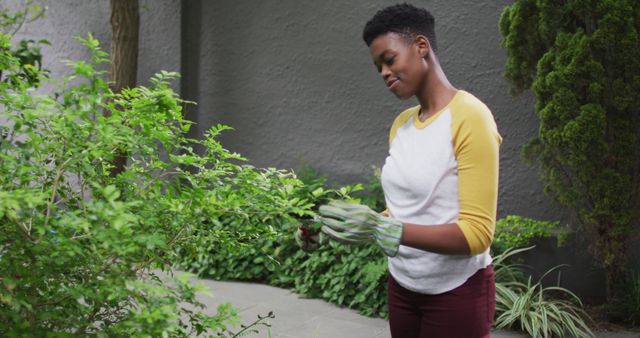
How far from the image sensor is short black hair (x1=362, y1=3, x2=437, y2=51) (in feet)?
6.53

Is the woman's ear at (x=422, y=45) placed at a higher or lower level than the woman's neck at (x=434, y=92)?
higher

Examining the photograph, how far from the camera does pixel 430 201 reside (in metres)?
1.90

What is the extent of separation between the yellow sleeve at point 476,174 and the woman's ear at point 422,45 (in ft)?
0.94

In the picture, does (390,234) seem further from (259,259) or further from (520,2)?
(259,259)

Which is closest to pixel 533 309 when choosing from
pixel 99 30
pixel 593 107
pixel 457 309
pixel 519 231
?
pixel 519 231

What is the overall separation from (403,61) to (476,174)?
459 mm

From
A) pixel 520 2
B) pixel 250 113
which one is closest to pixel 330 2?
pixel 250 113

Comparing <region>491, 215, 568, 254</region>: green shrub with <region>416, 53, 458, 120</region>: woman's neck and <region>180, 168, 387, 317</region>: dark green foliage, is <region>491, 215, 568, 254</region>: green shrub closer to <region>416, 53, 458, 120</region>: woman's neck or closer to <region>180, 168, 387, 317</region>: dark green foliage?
<region>180, 168, 387, 317</region>: dark green foliage

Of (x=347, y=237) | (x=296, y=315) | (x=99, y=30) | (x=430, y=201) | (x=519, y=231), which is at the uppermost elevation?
(x=99, y=30)

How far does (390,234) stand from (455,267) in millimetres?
255

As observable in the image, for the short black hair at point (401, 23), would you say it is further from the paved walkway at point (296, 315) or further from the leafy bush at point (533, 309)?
the leafy bush at point (533, 309)

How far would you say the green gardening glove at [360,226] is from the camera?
73.1 inches

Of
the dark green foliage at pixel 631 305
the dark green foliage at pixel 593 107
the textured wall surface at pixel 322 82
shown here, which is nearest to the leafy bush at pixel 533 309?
the dark green foliage at pixel 631 305

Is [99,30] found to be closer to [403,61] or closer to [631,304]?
[403,61]
